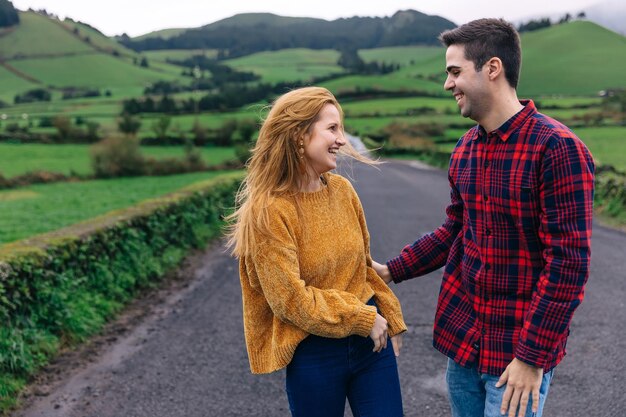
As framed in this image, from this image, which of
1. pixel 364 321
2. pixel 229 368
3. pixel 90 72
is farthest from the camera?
pixel 90 72

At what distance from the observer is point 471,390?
247 cm

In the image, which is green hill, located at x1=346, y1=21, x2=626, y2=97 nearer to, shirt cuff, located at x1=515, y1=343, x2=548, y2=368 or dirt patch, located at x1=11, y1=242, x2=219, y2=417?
dirt patch, located at x1=11, y1=242, x2=219, y2=417

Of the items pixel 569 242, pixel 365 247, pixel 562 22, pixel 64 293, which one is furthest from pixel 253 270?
pixel 562 22

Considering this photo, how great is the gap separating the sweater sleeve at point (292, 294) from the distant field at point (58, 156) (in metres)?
30.6

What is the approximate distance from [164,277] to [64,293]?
2.83 metres

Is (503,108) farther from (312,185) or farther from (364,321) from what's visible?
(364,321)

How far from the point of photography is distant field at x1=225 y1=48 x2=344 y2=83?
125 metres

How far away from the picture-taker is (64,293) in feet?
19.7

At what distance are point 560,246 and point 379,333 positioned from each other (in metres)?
0.78

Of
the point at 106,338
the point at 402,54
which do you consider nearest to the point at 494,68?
the point at 106,338

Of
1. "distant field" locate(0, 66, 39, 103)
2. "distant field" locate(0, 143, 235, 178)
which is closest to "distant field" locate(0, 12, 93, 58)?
"distant field" locate(0, 66, 39, 103)

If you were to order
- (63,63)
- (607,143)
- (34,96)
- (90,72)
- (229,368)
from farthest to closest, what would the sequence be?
(63,63), (90,72), (34,96), (607,143), (229,368)

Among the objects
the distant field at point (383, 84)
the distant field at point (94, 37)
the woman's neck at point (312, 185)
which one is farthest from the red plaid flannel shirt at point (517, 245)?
the distant field at point (94, 37)

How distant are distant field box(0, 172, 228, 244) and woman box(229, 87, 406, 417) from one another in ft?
37.1
